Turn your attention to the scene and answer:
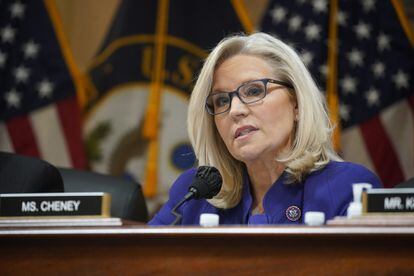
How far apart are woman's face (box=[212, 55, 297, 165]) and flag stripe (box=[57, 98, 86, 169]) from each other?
1940 millimetres

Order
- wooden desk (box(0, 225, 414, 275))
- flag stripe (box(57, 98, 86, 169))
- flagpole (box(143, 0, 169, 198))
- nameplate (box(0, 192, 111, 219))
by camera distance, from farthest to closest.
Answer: flag stripe (box(57, 98, 86, 169)), flagpole (box(143, 0, 169, 198)), nameplate (box(0, 192, 111, 219)), wooden desk (box(0, 225, 414, 275))

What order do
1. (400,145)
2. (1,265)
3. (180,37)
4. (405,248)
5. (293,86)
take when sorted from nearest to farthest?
(405,248) → (1,265) → (293,86) → (400,145) → (180,37)

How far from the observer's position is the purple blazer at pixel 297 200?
7.54ft

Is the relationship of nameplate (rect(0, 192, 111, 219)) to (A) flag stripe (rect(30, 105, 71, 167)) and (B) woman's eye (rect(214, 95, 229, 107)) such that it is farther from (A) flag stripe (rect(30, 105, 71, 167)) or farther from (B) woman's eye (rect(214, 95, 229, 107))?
(A) flag stripe (rect(30, 105, 71, 167))

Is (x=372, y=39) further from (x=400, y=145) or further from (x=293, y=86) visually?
(x=293, y=86)

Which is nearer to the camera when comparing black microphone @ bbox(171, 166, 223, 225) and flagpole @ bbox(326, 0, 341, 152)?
black microphone @ bbox(171, 166, 223, 225)

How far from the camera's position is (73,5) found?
15.1 ft

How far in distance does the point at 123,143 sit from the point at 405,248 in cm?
301

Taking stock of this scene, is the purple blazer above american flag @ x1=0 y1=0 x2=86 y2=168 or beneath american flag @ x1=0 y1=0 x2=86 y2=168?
beneath

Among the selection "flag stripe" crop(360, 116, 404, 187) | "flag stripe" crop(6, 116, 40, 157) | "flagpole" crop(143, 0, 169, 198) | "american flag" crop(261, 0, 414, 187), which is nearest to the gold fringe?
"american flag" crop(261, 0, 414, 187)

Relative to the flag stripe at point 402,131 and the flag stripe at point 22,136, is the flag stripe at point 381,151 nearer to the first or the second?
the flag stripe at point 402,131

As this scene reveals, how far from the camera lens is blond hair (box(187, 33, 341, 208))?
2.46 meters

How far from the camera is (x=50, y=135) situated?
177 inches

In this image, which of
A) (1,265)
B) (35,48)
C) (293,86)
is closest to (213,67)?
(293,86)
